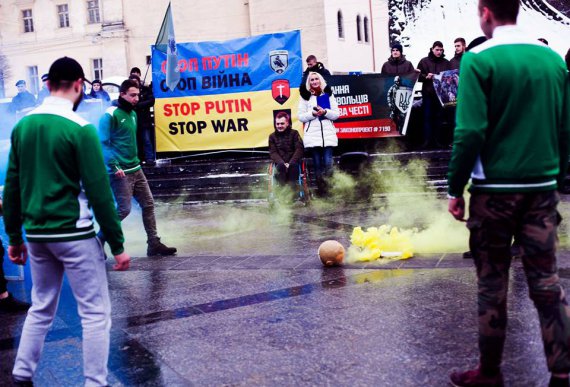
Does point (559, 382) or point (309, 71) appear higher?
point (309, 71)

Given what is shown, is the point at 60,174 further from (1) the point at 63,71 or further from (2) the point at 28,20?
(2) the point at 28,20

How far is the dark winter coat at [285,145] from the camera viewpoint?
11.0 m

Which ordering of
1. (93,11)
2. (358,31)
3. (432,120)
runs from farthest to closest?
(93,11) → (358,31) → (432,120)

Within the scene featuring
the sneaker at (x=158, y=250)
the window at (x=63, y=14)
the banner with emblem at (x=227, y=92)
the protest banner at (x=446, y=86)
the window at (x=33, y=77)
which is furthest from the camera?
the window at (x=33, y=77)

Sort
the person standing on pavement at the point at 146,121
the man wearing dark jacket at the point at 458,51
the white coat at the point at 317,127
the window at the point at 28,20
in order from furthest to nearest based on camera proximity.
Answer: the window at the point at 28,20, the person standing on pavement at the point at 146,121, the man wearing dark jacket at the point at 458,51, the white coat at the point at 317,127

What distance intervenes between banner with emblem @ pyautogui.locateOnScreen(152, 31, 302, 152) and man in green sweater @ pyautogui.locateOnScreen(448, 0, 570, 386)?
379 inches

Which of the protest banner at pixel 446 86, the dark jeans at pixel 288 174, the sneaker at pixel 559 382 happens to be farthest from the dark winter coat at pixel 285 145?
the sneaker at pixel 559 382

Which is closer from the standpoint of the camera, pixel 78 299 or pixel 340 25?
pixel 78 299

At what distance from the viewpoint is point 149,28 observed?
45.2 m

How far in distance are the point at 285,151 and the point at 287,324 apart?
20.8ft

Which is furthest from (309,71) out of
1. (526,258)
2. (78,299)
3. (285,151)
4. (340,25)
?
(340,25)

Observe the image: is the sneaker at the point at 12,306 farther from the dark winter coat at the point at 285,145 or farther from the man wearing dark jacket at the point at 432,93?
the man wearing dark jacket at the point at 432,93

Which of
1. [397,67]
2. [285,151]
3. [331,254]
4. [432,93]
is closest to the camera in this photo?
[331,254]

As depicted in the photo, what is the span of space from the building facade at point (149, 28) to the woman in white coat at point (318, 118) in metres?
31.3
